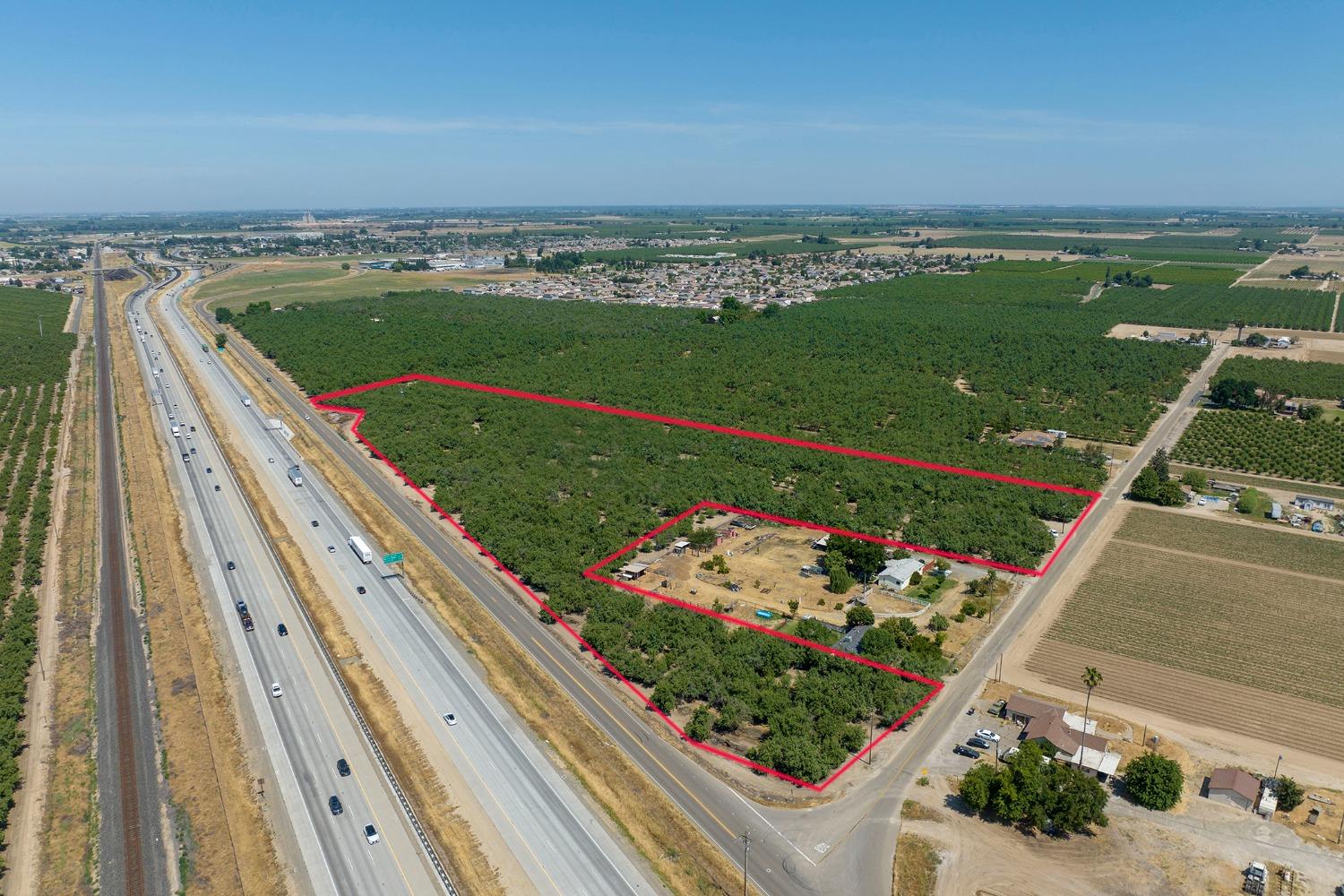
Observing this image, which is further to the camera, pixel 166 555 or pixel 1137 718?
pixel 166 555

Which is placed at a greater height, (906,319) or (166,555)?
(906,319)

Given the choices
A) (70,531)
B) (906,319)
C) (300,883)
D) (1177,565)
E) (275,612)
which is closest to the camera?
(300,883)

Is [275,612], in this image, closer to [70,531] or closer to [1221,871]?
[70,531]

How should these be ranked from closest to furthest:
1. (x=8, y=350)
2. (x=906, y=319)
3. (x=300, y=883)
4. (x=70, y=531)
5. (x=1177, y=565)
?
1. (x=300, y=883)
2. (x=1177, y=565)
3. (x=70, y=531)
4. (x=8, y=350)
5. (x=906, y=319)

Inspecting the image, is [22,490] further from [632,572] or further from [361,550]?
[632,572]

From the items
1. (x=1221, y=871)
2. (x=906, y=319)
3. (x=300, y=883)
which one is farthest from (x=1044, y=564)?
(x=906, y=319)

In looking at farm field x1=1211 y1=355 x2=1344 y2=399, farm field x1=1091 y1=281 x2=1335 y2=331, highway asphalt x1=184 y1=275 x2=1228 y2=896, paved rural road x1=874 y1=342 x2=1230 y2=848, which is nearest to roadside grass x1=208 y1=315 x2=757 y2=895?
highway asphalt x1=184 y1=275 x2=1228 y2=896

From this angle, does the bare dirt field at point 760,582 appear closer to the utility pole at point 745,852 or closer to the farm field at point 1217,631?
the farm field at point 1217,631

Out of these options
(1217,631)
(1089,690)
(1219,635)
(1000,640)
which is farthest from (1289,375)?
(1089,690)
